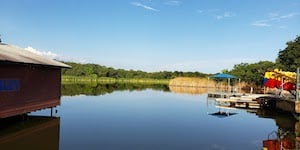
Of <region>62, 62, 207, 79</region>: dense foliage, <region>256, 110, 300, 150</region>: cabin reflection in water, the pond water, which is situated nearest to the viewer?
the pond water

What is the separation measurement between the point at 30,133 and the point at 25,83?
3.19 metres

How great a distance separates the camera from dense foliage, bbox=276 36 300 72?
152 feet

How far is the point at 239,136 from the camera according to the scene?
1692cm

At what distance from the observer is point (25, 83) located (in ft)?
56.1

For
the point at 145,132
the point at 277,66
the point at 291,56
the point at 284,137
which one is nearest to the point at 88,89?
the point at 277,66

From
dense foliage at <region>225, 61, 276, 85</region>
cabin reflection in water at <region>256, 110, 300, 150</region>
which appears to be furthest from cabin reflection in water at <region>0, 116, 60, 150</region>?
dense foliage at <region>225, 61, 276, 85</region>

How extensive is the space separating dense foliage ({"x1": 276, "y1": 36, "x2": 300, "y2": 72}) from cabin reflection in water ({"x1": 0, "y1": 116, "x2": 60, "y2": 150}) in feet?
122

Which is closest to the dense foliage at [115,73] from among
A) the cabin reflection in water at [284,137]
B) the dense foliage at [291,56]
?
the dense foliage at [291,56]

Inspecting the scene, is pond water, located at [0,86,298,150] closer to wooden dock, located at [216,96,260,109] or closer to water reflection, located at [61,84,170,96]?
wooden dock, located at [216,96,260,109]

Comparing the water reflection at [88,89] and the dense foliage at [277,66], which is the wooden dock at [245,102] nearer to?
the dense foliage at [277,66]

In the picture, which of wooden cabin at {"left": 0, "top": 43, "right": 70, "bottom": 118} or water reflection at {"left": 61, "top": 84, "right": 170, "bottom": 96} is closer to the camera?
wooden cabin at {"left": 0, "top": 43, "right": 70, "bottom": 118}

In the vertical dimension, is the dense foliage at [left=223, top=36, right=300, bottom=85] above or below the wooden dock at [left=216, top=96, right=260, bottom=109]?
above

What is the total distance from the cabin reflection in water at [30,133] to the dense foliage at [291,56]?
122 feet

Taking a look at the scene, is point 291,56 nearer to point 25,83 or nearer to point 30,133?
point 25,83
